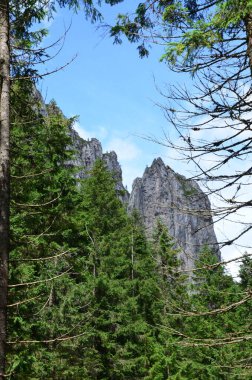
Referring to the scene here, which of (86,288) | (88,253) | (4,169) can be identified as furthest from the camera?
(88,253)

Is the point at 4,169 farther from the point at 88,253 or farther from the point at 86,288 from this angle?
the point at 88,253

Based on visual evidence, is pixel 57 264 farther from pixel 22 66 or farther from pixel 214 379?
pixel 214 379

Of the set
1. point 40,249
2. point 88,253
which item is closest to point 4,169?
point 40,249

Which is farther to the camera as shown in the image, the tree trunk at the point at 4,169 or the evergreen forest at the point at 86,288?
the evergreen forest at the point at 86,288

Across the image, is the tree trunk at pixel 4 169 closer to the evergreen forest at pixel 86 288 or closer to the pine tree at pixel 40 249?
the evergreen forest at pixel 86 288

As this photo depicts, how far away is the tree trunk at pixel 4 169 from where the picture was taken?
4.34 meters

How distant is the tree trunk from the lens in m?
4.34

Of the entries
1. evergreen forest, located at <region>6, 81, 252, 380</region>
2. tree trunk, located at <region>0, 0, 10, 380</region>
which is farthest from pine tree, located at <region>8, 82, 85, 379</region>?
tree trunk, located at <region>0, 0, 10, 380</region>

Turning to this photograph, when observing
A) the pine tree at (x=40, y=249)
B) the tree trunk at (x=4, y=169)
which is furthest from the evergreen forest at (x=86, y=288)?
the tree trunk at (x=4, y=169)

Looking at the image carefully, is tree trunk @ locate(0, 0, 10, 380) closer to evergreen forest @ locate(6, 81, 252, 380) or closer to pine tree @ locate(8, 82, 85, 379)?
evergreen forest @ locate(6, 81, 252, 380)

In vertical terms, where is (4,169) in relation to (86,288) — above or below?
above

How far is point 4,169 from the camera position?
4.98 m

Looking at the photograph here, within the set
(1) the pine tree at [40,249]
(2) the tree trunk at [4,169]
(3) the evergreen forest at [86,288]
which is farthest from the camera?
(1) the pine tree at [40,249]

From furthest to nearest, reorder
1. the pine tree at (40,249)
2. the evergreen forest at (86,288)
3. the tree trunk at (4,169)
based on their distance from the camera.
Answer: the pine tree at (40,249) < the evergreen forest at (86,288) < the tree trunk at (4,169)
